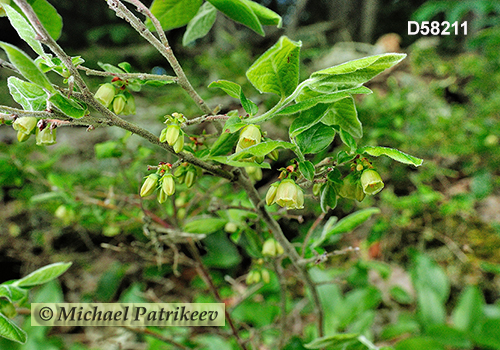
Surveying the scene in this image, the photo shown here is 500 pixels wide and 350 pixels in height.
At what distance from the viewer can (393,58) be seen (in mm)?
354

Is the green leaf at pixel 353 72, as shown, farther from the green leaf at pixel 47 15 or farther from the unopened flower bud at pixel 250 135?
the green leaf at pixel 47 15

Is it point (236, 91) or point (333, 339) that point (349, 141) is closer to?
point (236, 91)

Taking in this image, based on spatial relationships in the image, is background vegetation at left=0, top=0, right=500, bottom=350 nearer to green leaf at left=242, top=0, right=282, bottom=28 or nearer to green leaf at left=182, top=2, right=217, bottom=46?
green leaf at left=182, top=2, right=217, bottom=46

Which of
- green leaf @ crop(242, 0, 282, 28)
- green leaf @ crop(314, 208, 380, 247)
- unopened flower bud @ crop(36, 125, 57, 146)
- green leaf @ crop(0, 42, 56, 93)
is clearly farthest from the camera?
green leaf @ crop(314, 208, 380, 247)

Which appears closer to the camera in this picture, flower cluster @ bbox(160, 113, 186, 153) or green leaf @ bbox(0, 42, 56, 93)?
green leaf @ bbox(0, 42, 56, 93)

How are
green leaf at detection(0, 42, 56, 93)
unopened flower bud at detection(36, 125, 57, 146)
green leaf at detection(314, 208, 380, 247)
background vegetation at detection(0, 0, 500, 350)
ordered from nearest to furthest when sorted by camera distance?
green leaf at detection(0, 42, 56, 93) < unopened flower bud at detection(36, 125, 57, 146) < green leaf at detection(314, 208, 380, 247) < background vegetation at detection(0, 0, 500, 350)

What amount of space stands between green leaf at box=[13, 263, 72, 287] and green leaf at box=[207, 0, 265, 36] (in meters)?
0.50

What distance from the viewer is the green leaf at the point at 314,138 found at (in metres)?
0.43

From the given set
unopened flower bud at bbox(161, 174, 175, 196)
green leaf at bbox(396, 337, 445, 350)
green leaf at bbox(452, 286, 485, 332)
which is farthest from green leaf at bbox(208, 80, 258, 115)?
green leaf at bbox(452, 286, 485, 332)

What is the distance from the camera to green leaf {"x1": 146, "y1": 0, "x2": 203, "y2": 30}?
1.73 feet

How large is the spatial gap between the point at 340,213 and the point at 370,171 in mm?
1383

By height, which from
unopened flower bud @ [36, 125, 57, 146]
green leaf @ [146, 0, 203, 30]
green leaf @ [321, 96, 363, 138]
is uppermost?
green leaf @ [146, 0, 203, 30]

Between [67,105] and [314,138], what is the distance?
302 mm

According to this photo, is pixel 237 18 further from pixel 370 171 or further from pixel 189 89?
pixel 370 171
